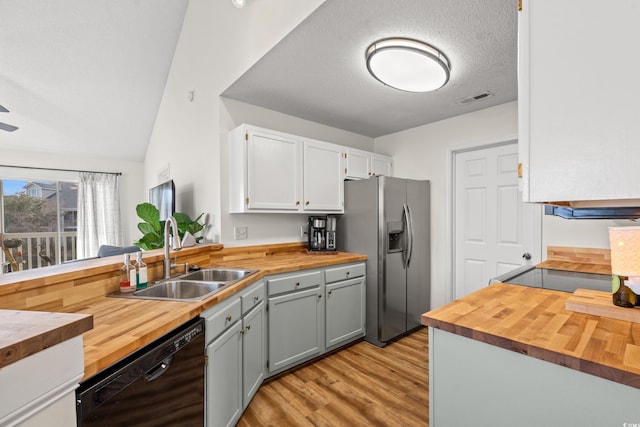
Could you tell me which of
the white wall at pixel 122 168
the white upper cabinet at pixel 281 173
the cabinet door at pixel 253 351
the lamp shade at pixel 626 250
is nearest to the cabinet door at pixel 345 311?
the cabinet door at pixel 253 351

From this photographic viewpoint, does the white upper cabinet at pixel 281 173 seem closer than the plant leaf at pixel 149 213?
Yes

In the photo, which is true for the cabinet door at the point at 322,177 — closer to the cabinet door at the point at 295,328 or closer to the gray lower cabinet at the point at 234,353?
the cabinet door at the point at 295,328

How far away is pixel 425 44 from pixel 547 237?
2.02 metres

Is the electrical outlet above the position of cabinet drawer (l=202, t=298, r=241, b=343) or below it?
above

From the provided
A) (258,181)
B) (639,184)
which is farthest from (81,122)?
(639,184)

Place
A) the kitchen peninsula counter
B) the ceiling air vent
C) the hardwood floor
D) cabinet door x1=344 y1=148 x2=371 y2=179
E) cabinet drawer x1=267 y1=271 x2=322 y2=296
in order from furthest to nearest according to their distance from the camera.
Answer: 1. cabinet door x1=344 y1=148 x2=371 y2=179
2. the ceiling air vent
3. cabinet drawer x1=267 y1=271 x2=322 y2=296
4. the hardwood floor
5. the kitchen peninsula counter

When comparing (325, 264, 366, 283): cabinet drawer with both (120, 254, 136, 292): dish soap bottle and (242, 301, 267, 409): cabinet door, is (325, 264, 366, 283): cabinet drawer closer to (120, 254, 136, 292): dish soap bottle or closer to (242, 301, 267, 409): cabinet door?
(242, 301, 267, 409): cabinet door

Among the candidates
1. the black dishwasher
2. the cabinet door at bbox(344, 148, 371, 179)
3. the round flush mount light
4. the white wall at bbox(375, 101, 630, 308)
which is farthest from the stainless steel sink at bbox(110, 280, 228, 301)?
the white wall at bbox(375, 101, 630, 308)

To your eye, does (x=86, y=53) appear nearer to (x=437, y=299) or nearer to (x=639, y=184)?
(x=639, y=184)

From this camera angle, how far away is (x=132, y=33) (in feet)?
11.1

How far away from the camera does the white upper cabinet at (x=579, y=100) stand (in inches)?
26.0

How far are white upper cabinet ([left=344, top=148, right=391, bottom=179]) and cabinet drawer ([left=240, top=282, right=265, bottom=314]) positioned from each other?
5.42 feet

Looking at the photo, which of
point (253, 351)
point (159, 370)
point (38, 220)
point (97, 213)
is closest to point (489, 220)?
point (253, 351)

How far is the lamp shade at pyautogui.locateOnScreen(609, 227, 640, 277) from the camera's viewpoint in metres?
1.09
